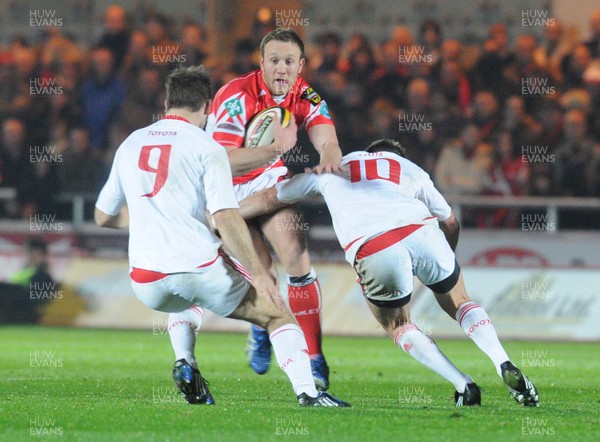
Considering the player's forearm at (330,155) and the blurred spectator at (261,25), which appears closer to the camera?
the player's forearm at (330,155)

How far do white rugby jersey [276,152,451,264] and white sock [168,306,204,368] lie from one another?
1092mm

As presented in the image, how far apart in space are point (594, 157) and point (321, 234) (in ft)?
12.2

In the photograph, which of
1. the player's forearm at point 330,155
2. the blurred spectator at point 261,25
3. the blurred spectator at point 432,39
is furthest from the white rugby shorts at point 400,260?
the blurred spectator at point 261,25

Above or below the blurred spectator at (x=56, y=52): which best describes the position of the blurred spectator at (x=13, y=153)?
below

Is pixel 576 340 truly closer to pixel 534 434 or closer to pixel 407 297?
pixel 407 297

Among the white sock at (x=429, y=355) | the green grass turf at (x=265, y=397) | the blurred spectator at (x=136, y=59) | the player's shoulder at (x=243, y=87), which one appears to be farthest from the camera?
the blurred spectator at (x=136, y=59)

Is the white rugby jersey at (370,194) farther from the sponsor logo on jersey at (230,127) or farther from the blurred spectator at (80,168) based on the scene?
the blurred spectator at (80,168)

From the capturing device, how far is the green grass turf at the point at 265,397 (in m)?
5.98

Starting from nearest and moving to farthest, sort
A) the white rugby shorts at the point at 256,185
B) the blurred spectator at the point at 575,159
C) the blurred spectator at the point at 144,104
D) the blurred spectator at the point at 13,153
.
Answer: the white rugby shorts at the point at 256,185 < the blurred spectator at the point at 575,159 < the blurred spectator at the point at 13,153 < the blurred spectator at the point at 144,104

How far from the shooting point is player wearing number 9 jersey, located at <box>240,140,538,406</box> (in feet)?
24.7

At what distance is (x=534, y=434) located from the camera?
6.00 metres

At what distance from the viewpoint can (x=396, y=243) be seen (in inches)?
298

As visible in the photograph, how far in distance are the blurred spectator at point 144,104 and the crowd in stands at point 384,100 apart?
2 cm

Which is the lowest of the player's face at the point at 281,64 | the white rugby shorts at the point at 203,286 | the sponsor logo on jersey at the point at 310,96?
the white rugby shorts at the point at 203,286
